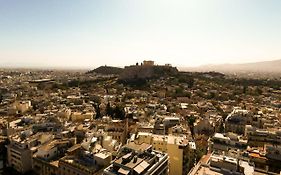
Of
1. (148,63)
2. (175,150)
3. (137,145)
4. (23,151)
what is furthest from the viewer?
(148,63)

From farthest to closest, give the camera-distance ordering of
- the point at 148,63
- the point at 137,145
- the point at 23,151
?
the point at 148,63, the point at 23,151, the point at 137,145

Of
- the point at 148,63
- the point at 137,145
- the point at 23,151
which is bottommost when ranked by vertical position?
the point at 23,151

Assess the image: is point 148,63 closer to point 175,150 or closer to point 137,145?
point 175,150

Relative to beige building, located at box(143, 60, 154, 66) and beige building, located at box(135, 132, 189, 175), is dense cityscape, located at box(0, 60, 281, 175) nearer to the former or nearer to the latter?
beige building, located at box(135, 132, 189, 175)

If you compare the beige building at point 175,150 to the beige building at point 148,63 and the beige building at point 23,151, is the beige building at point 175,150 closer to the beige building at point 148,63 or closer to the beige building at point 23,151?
the beige building at point 23,151

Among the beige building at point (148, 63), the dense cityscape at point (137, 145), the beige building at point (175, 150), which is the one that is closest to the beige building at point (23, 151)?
the dense cityscape at point (137, 145)

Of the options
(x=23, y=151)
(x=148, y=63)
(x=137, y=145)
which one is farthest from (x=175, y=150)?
(x=148, y=63)

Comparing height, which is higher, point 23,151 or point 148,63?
point 148,63

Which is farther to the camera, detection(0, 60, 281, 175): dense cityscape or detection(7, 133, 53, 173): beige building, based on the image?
detection(7, 133, 53, 173): beige building

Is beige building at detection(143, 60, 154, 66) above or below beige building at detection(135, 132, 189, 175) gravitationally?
above

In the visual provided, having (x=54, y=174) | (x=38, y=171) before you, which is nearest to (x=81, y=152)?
(x=54, y=174)

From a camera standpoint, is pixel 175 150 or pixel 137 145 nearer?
pixel 137 145

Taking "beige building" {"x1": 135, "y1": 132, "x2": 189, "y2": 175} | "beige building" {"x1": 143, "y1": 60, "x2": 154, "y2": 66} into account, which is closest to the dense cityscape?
"beige building" {"x1": 135, "y1": 132, "x2": 189, "y2": 175}

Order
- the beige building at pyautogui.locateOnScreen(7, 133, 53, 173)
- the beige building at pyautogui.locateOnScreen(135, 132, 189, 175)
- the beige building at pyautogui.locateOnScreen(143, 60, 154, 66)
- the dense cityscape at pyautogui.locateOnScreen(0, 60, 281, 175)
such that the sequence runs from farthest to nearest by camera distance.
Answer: the beige building at pyautogui.locateOnScreen(143, 60, 154, 66), the beige building at pyautogui.locateOnScreen(7, 133, 53, 173), the beige building at pyautogui.locateOnScreen(135, 132, 189, 175), the dense cityscape at pyautogui.locateOnScreen(0, 60, 281, 175)
